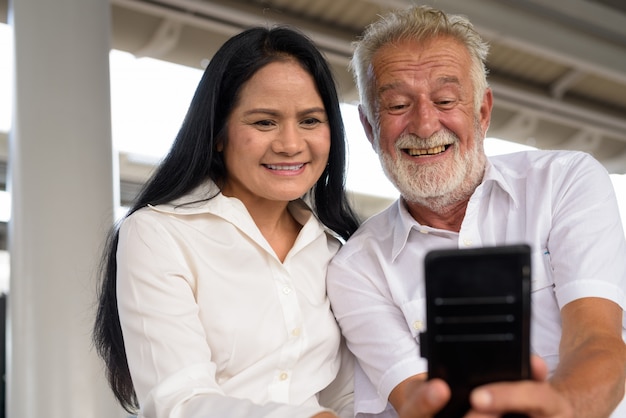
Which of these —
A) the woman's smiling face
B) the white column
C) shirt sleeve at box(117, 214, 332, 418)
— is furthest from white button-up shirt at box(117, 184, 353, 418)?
the white column

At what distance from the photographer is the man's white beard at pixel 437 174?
2215 mm

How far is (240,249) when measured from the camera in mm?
1987

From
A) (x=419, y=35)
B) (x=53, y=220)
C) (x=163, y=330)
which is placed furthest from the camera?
(x=53, y=220)

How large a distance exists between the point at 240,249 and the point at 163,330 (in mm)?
339

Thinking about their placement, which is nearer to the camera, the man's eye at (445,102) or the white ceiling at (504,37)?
the man's eye at (445,102)

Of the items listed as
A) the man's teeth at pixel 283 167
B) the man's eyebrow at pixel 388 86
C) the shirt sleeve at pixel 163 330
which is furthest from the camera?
the man's eyebrow at pixel 388 86

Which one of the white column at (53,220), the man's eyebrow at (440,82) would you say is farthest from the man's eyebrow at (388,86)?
the white column at (53,220)

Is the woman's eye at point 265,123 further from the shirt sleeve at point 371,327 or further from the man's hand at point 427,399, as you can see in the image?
the man's hand at point 427,399

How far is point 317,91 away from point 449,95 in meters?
0.40

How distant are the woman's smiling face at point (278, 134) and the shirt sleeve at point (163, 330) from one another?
270mm

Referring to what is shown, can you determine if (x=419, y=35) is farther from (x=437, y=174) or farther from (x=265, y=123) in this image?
(x=265, y=123)

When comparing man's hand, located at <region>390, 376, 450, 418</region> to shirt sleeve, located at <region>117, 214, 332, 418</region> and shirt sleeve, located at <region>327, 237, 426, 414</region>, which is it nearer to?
shirt sleeve, located at <region>117, 214, 332, 418</region>

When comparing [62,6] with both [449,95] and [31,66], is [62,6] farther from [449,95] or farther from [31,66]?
[449,95]

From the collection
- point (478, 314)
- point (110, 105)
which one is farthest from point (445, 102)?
point (110, 105)
